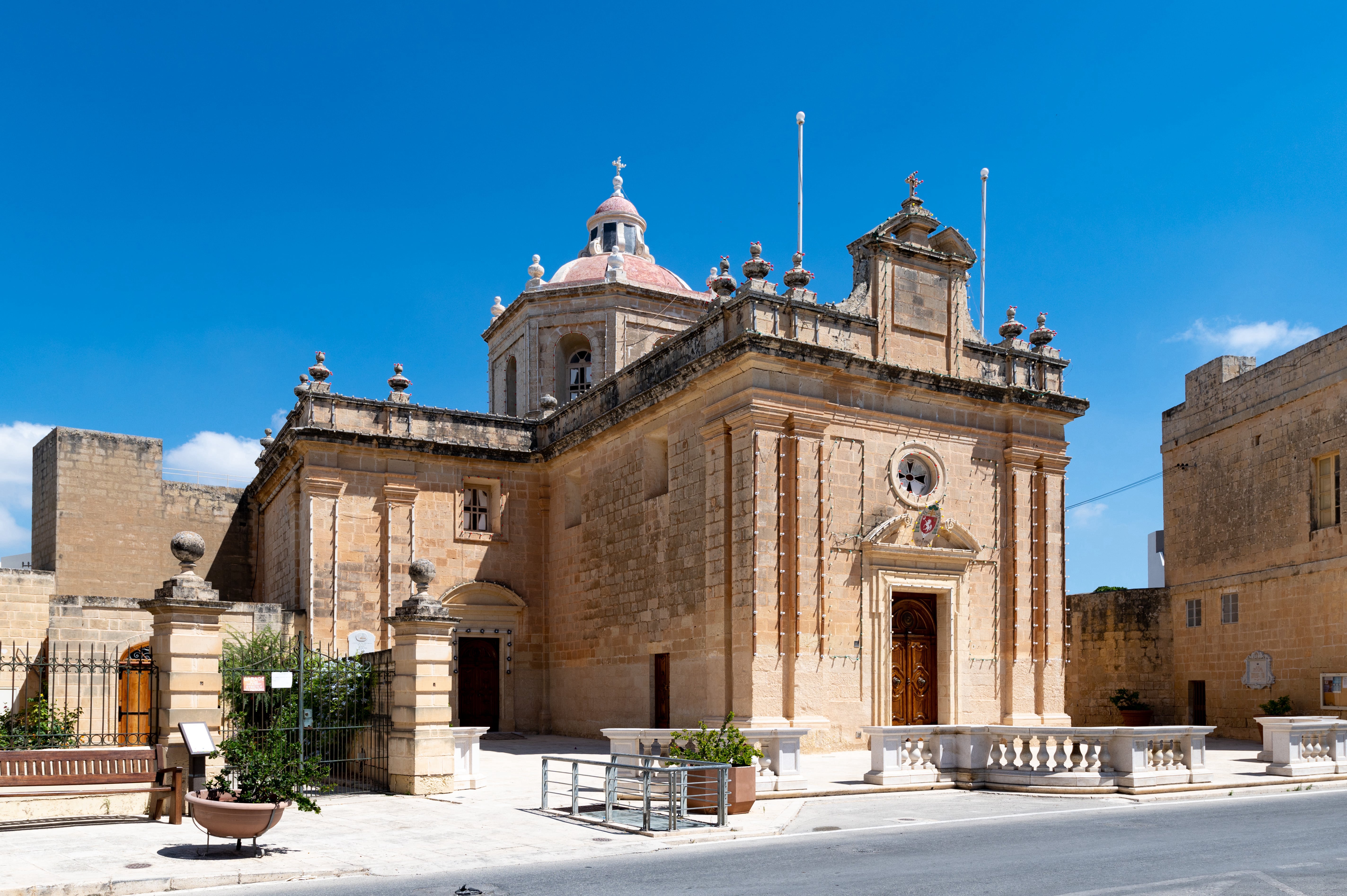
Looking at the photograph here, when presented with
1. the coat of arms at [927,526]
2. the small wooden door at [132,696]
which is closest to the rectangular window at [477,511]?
the small wooden door at [132,696]

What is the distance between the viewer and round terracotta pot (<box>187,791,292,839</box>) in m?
10.3

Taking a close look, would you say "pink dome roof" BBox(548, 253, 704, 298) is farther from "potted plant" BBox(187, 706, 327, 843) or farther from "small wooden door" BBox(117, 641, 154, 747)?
"potted plant" BBox(187, 706, 327, 843)

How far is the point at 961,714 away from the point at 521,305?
15.8 m

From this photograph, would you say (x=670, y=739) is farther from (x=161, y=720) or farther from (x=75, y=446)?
(x=75, y=446)

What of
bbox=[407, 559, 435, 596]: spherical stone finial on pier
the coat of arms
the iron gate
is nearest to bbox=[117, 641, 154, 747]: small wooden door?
the iron gate

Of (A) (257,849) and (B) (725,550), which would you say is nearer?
(A) (257,849)

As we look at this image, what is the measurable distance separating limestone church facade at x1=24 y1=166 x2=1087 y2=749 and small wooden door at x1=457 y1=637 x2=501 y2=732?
47 mm

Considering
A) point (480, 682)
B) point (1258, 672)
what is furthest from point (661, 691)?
point (1258, 672)

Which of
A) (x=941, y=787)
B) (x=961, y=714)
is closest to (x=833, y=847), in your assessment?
(x=941, y=787)

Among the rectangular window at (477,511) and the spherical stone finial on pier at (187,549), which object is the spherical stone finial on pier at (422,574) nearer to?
the spherical stone finial on pier at (187,549)

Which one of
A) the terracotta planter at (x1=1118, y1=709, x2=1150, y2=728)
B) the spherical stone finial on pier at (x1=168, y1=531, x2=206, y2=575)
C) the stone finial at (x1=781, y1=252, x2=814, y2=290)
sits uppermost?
the stone finial at (x1=781, y1=252, x2=814, y2=290)

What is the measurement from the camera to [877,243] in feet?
69.8

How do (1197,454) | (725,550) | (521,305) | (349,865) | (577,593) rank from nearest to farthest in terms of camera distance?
(349,865)
(725,550)
(577,593)
(1197,454)
(521,305)

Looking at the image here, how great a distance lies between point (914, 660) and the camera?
21000 millimetres
